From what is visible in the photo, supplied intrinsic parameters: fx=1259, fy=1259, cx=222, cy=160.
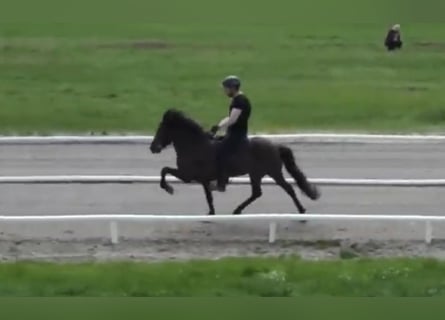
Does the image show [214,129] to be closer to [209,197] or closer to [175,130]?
[175,130]

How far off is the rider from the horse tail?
614 mm

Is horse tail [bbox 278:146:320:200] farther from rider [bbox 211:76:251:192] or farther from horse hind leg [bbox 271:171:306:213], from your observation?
rider [bbox 211:76:251:192]

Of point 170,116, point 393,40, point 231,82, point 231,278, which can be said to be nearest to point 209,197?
point 170,116

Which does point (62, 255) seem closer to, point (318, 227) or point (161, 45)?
point (318, 227)

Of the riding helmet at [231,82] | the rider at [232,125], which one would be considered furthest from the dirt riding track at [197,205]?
the riding helmet at [231,82]

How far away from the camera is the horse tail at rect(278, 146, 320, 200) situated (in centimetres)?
1642

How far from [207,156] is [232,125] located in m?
0.62

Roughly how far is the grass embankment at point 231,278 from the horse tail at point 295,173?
2.09 meters

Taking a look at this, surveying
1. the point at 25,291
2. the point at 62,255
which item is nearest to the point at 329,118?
the point at 62,255

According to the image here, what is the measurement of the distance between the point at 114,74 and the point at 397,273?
54.3ft

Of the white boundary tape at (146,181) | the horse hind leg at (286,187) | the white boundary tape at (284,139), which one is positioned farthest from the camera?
the white boundary tape at (284,139)

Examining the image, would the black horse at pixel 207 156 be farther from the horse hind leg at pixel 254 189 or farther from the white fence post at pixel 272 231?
the white fence post at pixel 272 231

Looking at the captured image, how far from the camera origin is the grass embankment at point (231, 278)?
1308cm

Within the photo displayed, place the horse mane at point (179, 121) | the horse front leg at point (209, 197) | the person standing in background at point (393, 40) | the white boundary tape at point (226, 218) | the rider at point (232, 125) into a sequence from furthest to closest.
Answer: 1. the person standing in background at point (393, 40)
2. the horse front leg at point (209, 197)
3. the horse mane at point (179, 121)
4. the rider at point (232, 125)
5. the white boundary tape at point (226, 218)
